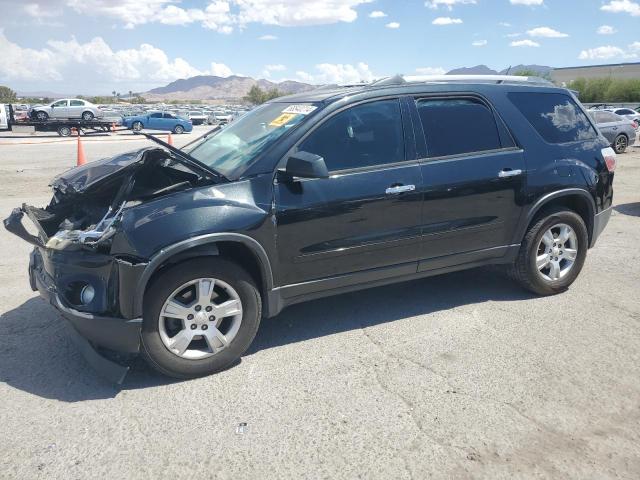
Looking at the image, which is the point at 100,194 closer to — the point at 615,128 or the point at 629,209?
the point at 629,209

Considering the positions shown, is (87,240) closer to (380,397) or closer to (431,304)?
(380,397)

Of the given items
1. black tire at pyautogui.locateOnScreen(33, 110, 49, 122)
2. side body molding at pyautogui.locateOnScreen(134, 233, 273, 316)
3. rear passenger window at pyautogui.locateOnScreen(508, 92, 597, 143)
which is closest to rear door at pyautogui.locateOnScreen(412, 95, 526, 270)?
rear passenger window at pyautogui.locateOnScreen(508, 92, 597, 143)

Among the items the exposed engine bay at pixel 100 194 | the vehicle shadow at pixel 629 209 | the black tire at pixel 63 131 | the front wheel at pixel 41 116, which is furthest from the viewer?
the front wheel at pixel 41 116

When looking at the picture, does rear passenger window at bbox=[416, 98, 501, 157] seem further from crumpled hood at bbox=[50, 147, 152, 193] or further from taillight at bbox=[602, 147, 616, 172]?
crumpled hood at bbox=[50, 147, 152, 193]

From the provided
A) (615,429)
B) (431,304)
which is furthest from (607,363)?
(431,304)

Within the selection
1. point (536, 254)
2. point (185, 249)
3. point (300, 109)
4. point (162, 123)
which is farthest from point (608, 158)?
point (162, 123)

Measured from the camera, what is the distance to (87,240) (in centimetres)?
350

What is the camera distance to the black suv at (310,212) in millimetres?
3543

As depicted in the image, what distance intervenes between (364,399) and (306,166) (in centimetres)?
154

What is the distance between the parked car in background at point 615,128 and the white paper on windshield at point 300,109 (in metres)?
18.3

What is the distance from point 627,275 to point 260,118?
406cm

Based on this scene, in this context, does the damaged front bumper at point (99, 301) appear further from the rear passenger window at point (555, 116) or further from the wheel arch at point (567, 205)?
the rear passenger window at point (555, 116)

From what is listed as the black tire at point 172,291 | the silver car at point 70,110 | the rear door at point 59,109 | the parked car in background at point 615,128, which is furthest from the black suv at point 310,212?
the rear door at point 59,109

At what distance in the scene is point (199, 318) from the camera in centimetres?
369
